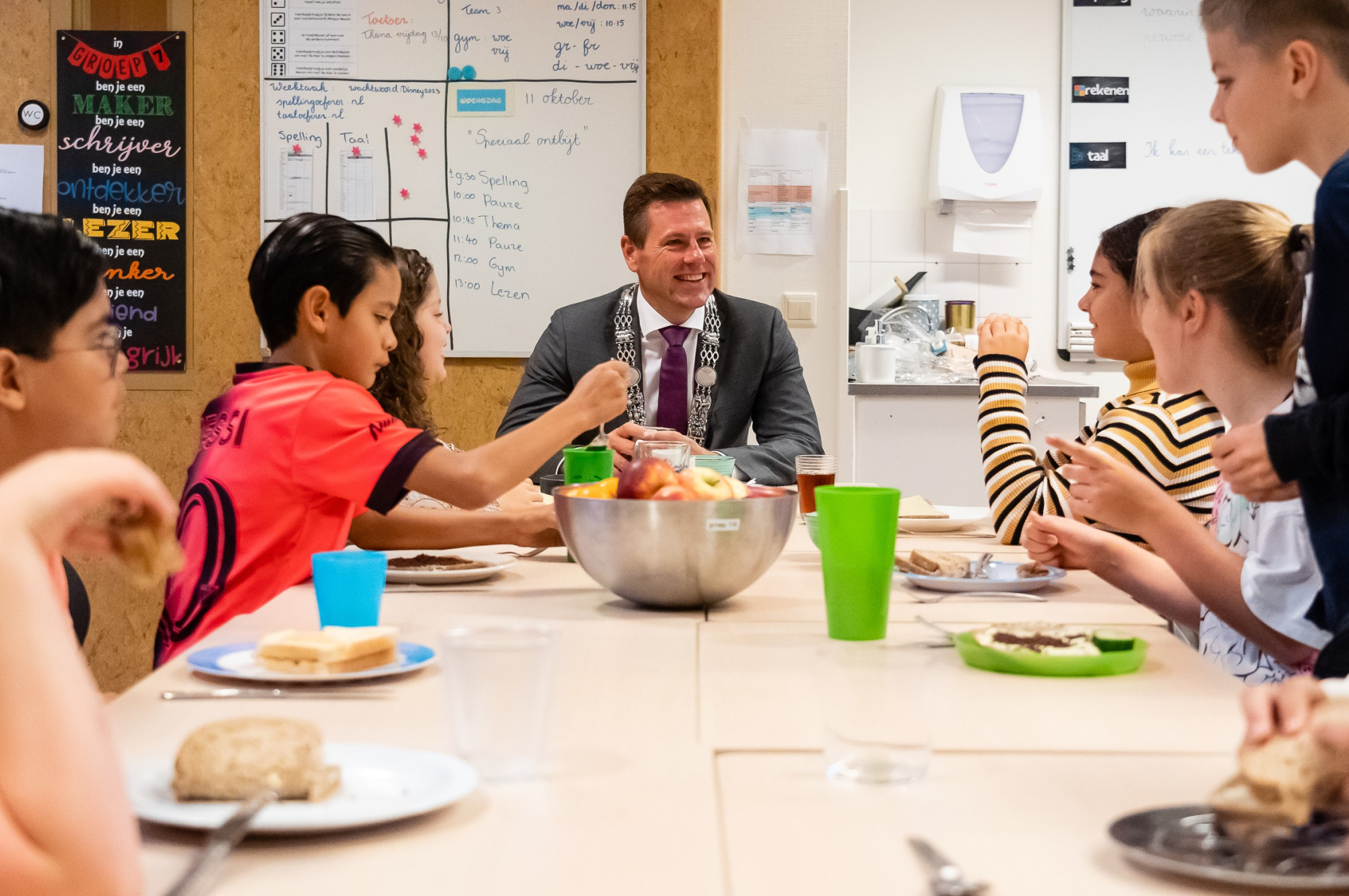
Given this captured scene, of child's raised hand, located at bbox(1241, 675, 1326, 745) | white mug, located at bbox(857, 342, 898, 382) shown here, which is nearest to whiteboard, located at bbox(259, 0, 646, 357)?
white mug, located at bbox(857, 342, 898, 382)

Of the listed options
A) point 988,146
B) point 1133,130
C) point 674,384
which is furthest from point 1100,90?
point 674,384

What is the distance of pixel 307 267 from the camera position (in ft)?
6.28

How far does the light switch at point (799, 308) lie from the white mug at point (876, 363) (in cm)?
40

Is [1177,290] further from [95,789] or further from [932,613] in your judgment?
[95,789]

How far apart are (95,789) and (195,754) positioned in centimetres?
11

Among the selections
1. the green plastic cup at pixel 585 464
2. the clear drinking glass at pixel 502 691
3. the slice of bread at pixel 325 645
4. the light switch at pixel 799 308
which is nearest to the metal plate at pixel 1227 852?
the clear drinking glass at pixel 502 691

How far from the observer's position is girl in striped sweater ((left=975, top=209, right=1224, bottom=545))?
1871 mm

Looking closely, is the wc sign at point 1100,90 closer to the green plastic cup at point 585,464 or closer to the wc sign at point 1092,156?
the wc sign at point 1092,156

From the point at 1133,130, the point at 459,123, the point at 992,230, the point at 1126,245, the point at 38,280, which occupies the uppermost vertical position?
the point at 1133,130

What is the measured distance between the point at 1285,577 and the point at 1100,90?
13.7ft

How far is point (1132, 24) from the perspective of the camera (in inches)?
201

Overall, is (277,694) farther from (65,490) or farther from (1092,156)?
(1092,156)

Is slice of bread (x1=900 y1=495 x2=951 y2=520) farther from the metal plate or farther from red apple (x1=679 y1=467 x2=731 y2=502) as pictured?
the metal plate

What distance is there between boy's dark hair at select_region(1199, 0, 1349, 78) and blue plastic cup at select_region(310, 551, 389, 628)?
123cm
